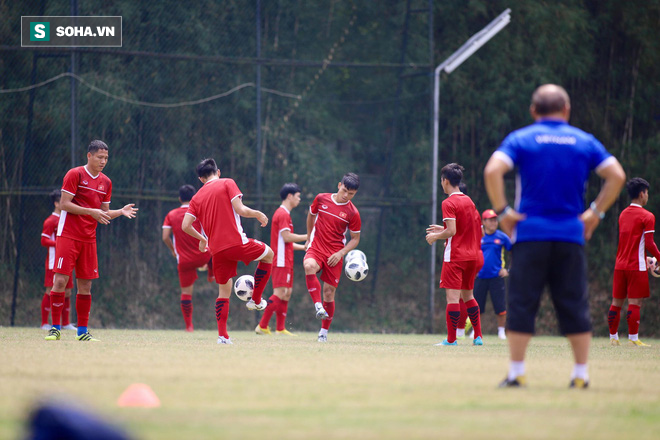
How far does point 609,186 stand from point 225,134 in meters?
10.8

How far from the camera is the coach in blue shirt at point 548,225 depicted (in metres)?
5.43

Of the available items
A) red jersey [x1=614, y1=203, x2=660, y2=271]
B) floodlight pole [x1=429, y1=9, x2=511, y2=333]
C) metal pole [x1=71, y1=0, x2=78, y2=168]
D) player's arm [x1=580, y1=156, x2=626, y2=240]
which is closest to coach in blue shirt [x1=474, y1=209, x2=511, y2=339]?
floodlight pole [x1=429, y1=9, x2=511, y2=333]

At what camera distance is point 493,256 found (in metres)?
13.5

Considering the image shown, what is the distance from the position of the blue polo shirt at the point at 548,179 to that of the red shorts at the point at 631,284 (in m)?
6.05

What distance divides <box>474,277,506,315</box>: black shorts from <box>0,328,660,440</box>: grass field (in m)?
5.13

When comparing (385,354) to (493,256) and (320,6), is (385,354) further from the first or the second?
(320,6)

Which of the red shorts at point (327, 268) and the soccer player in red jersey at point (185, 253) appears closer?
the red shorts at point (327, 268)

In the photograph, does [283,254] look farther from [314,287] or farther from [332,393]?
[332,393]

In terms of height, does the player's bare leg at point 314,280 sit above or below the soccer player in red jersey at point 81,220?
below

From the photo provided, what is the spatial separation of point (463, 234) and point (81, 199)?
4320mm

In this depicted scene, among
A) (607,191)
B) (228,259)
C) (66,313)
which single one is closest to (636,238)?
(228,259)

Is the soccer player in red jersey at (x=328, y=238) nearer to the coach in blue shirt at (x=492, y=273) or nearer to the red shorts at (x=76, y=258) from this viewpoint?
the red shorts at (x=76, y=258)

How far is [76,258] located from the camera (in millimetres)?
9695

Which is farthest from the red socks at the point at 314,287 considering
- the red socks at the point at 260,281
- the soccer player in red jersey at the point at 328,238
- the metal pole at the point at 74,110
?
the metal pole at the point at 74,110
